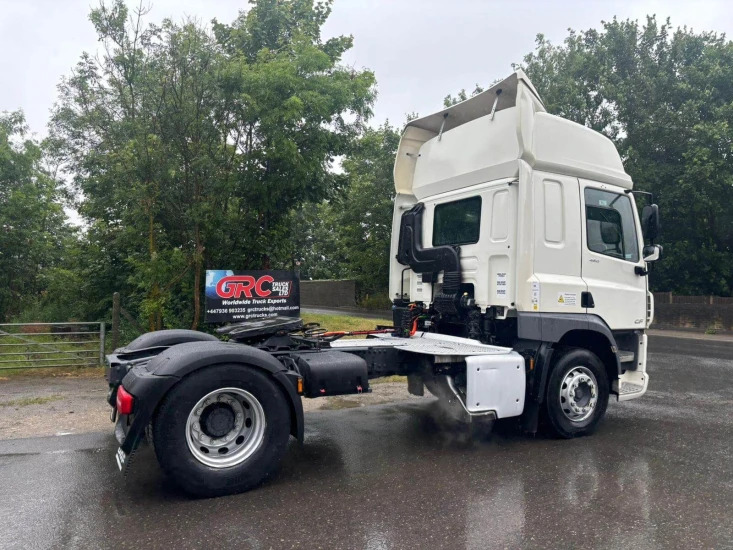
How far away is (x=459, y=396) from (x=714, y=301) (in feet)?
61.9

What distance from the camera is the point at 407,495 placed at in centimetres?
440

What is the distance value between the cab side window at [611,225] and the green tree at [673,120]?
1357 cm

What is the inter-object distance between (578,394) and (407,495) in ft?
8.57

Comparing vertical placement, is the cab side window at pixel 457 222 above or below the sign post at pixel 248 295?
above

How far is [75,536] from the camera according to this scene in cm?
364

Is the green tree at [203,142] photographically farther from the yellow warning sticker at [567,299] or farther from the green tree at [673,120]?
the green tree at [673,120]

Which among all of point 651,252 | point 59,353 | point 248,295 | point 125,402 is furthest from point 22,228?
point 651,252

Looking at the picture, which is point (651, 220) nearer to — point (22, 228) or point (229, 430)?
point (229, 430)

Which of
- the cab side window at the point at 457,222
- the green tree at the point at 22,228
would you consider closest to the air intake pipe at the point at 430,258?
the cab side window at the point at 457,222

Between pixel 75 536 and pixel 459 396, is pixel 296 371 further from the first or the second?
pixel 75 536

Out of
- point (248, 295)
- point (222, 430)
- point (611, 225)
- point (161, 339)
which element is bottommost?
point (222, 430)

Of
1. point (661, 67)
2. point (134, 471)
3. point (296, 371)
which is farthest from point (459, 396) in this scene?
point (661, 67)

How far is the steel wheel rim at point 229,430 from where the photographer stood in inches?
173

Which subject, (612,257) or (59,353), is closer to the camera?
(612,257)
